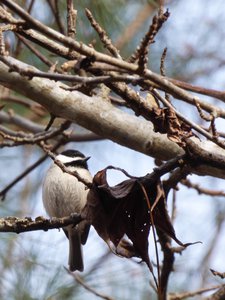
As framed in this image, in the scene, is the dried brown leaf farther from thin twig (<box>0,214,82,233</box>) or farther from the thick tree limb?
the thick tree limb

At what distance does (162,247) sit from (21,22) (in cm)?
129

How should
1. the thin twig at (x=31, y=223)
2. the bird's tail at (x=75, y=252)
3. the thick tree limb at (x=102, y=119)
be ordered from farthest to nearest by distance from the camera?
the bird's tail at (x=75, y=252), the thick tree limb at (x=102, y=119), the thin twig at (x=31, y=223)

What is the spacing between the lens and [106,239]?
1.87 m

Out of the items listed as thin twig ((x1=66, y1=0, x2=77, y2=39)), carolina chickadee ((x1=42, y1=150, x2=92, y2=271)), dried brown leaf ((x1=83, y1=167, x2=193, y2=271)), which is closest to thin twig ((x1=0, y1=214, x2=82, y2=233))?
dried brown leaf ((x1=83, y1=167, x2=193, y2=271))

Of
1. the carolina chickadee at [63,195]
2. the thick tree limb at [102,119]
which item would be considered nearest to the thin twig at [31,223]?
the thick tree limb at [102,119]

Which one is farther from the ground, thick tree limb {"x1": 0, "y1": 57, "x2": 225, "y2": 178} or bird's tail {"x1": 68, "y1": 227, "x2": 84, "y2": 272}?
thick tree limb {"x1": 0, "y1": 57, "x2": 225, "y2": 178}

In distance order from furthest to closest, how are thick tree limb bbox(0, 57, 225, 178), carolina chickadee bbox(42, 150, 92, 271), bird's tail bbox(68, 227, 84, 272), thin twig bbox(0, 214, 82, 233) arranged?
bird's tail bbox(68, 227, 84, 272), carolina chickadee bbox(42, 150, 92, 271), thick tree limb bbox(0, 57, 225, 178), thin twig bbox(0, 214, 82, 233)

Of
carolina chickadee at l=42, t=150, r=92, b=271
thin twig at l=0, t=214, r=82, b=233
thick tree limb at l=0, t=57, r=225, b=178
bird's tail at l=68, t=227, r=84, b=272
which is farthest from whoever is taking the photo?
bird's tail at l=68, t=227, r=84, b=272

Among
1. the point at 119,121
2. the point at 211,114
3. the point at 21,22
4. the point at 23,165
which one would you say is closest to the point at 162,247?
the point at 119,121

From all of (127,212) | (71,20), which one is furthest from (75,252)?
(71,20)

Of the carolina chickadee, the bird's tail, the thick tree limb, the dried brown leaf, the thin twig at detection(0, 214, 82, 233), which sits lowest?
the thin twig at detection(0, 214, 82, 233)

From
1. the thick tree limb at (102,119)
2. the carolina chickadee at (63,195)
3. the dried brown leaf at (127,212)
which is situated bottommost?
the dried brown leaf at (127,212)

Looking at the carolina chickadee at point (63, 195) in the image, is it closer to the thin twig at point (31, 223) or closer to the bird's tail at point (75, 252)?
the bird's tail at point (75, 252)

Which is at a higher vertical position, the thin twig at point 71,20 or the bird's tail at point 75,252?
the thin twig at point 71,20
